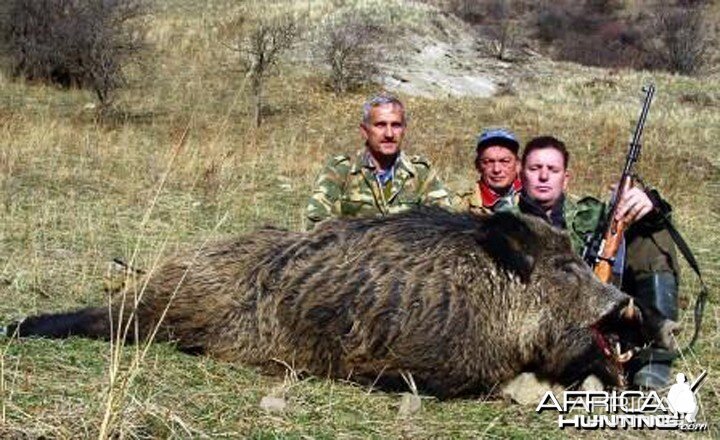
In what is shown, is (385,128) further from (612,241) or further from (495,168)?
(612,241)

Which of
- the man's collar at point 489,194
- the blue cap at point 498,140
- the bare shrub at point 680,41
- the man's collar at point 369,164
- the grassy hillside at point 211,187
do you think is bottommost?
the grassy hillside at point 211,187

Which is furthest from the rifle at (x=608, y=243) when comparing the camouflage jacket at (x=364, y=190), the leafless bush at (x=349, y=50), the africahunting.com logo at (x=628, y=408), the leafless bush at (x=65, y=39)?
the leafless bush at (x=349, y=50)

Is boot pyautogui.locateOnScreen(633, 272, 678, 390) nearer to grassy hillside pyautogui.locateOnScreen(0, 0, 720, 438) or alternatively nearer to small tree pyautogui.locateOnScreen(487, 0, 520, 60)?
grassy hillside pyautogui.locateOnScreen(0, 0, 720, 438)

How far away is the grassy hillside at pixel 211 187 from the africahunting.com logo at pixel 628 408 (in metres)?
0.09

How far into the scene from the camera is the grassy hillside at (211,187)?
3.37 metres

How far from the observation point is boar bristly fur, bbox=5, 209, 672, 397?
→ 3912 mm

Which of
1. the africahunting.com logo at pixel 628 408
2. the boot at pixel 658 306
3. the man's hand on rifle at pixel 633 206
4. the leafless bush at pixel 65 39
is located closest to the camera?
the africahunting.com logo at pixel 628 408

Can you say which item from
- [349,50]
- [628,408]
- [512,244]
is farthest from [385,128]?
[349,50]

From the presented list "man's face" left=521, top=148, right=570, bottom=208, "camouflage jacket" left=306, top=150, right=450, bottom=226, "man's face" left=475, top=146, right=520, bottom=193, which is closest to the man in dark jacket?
"man's face" left=521, top=148, right=570, bottom=208

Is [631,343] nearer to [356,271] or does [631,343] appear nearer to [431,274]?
[431,274]

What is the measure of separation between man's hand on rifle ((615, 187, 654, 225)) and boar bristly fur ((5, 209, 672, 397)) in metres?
0.51

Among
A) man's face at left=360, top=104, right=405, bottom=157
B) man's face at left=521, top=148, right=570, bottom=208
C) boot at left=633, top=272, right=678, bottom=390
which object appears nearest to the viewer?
boot at left=633, top=272, right=678, bottom=390

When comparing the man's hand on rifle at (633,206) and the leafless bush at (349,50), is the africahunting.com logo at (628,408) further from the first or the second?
the leafless bush at (349,50)

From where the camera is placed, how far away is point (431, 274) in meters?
4.02
